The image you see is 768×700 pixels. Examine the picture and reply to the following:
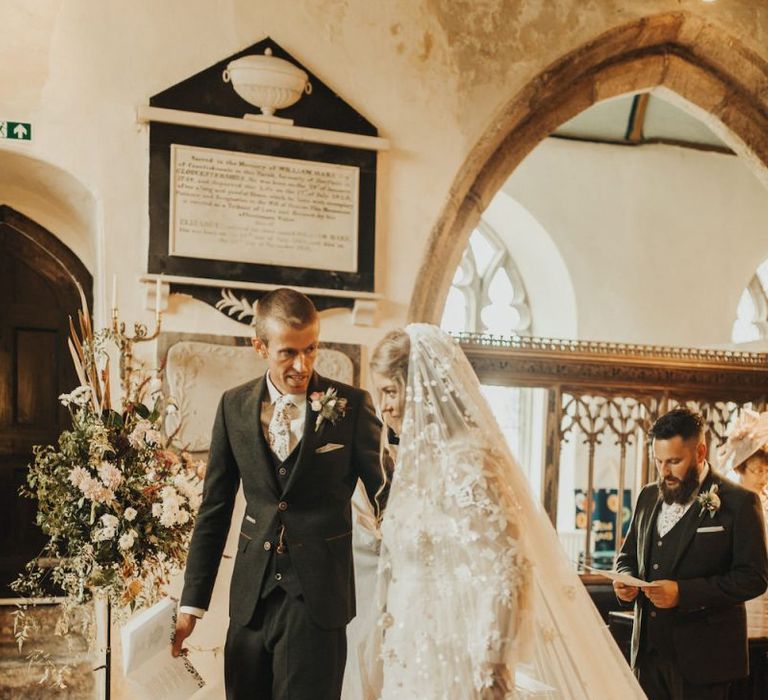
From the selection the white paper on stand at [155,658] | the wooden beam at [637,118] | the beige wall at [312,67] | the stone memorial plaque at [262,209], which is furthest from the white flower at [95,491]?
the wooden beam at [637,118]

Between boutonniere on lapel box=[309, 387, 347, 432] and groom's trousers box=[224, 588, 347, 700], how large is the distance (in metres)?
0.51

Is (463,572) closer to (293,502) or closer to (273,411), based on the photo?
(293,502)

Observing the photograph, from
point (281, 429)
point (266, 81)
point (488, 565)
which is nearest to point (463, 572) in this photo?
point (488, 565)

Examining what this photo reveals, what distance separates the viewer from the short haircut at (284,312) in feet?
9.71

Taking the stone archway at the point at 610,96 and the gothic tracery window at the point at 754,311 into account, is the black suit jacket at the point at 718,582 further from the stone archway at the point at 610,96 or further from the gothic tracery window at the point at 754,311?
the gothic tracery window at the point at 754,311

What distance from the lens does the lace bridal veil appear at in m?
2.79

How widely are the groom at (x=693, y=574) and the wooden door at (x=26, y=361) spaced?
3.28 m

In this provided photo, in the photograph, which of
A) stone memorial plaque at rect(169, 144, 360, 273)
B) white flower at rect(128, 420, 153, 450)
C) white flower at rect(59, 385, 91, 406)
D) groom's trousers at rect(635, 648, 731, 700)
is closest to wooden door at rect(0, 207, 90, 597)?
stone memorial plaque at rect(169, 144, 360, 273)

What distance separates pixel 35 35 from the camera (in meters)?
4.89

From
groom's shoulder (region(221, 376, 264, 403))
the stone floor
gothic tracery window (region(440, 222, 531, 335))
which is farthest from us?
gothic tracery window (region(440, 222, 531, 335))

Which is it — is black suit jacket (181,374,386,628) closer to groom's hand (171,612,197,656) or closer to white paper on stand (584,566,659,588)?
groom's hand (171,612,197,656)

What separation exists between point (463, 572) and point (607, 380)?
4.05 m

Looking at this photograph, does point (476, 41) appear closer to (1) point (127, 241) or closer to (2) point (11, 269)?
(1) point (127, 241)

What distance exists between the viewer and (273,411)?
310 cm
